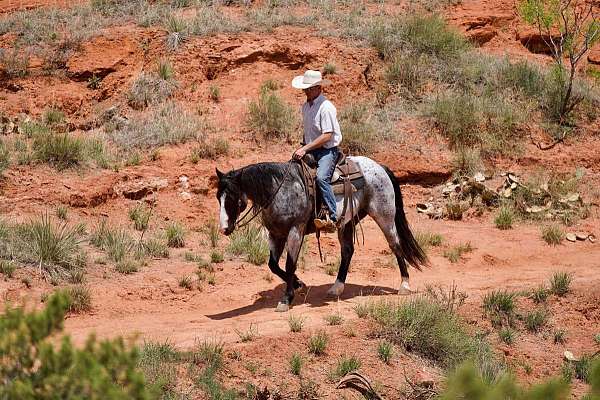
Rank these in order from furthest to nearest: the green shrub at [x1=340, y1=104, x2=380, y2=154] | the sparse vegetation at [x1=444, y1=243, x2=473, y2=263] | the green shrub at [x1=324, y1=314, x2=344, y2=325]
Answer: the green shrub at [x1=340, y1=104, x2=380, y2=154], the sparse vegetation at [x1=444, y1=243, x2=473, y2=263], the green shrub at [x1=324, y1=314, x2=344, y2=325]

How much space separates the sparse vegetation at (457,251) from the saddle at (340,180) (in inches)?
139

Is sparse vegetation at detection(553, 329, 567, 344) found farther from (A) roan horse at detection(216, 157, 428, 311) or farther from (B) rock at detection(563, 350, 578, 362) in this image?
(A) roan horse at detection(216, 157, 428, 311)

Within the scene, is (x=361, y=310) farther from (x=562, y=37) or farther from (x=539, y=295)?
(x=562, y=37)

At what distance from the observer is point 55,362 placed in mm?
4410


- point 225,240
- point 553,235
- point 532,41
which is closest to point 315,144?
point 225,240

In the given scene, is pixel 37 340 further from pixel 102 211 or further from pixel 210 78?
pixel 210 78

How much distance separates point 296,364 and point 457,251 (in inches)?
256

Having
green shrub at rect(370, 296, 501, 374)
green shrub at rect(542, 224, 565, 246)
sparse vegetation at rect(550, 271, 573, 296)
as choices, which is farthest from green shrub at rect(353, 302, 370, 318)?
green shrub at rect(542, 224, 565, 246)

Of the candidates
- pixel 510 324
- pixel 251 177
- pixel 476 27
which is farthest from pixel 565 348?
pixel 476 27

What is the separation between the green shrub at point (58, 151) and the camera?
15.2m

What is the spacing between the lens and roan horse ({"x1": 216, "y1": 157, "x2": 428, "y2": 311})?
997cm

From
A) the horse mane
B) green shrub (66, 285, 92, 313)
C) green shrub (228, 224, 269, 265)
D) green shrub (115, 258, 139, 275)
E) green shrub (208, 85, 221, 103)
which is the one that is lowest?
green shrub (228, 224, 269, 265)

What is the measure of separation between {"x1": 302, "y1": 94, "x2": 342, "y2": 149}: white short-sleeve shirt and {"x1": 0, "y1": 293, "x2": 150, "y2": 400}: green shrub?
630 cm

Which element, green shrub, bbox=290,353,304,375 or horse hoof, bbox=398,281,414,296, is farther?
horse hoof, bbox=398,281,414,296
